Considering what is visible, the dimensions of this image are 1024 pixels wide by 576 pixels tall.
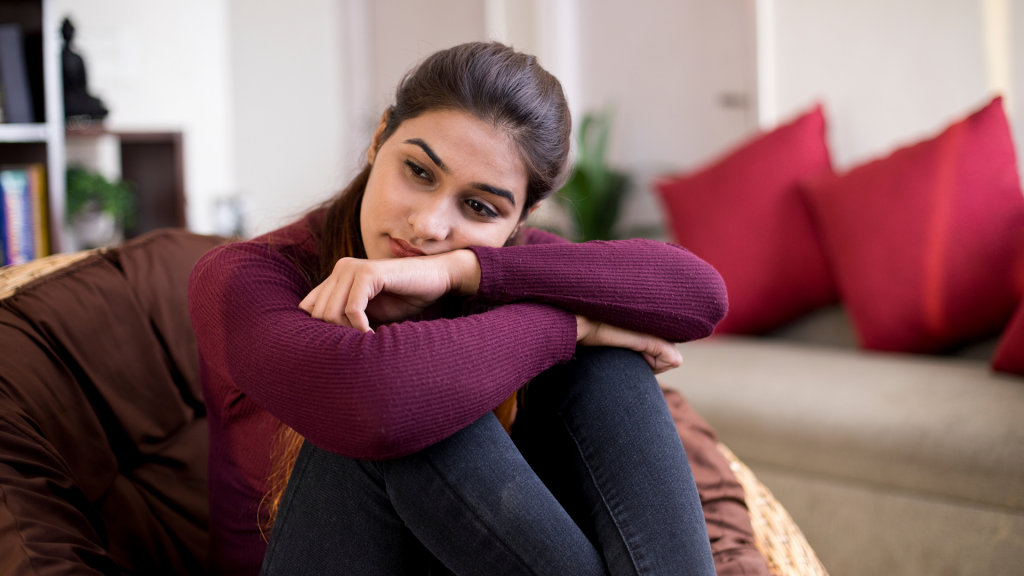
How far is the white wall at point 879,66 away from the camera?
8.35 feet

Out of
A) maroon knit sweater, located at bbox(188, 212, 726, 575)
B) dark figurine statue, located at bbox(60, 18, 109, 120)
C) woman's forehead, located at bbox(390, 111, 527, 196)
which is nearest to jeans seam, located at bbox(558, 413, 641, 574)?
maroon knit sweater, located at bbox(188, 212, 726, 575)

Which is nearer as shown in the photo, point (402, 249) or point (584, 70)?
point (402, 249)

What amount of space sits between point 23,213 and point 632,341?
171 cm

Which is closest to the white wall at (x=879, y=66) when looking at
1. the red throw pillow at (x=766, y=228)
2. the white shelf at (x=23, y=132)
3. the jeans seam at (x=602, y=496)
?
the red throw pillow at (x=766, y=228)

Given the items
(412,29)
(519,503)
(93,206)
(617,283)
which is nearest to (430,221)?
(617,283)

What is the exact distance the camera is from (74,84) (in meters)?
2.24

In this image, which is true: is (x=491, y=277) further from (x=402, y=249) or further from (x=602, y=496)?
(x=602, y=496)

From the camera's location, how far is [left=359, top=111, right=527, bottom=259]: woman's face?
1014 millimetres

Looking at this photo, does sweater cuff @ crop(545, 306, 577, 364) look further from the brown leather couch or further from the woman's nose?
the brown leather couch

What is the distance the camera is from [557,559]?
2.85ft

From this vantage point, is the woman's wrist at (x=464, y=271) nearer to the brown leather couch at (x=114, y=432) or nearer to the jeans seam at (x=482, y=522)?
the jeans seam at (x=482, y=522)

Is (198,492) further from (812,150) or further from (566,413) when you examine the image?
(812,150)

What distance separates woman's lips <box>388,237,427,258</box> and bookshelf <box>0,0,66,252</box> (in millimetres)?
1416

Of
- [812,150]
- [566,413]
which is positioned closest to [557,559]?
[566,413]
